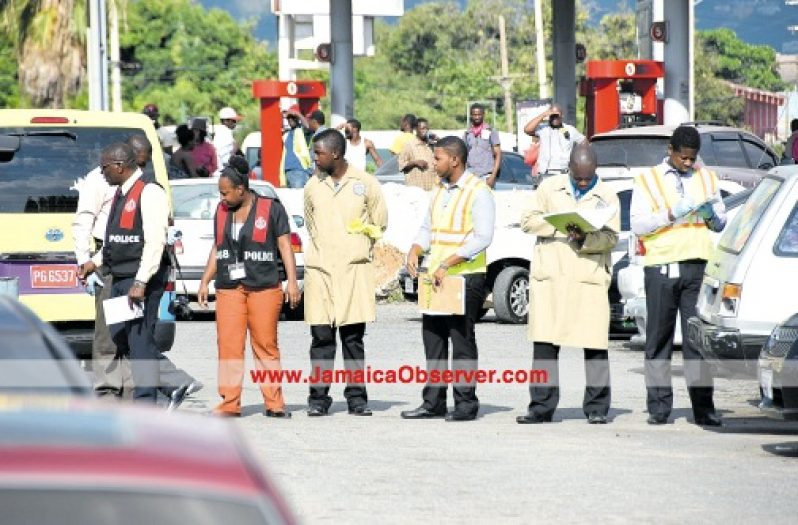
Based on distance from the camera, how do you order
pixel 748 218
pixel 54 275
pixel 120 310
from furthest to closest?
pixel 54 275 → pixel 748 218 → pixel 120 310

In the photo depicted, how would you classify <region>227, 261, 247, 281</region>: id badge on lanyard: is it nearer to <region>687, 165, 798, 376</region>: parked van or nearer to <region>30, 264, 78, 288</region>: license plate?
<region>30, 264, 78, 288</region>: license plate

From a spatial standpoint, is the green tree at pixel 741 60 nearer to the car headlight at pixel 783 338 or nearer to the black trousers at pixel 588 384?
the black trousers at pixel 588 384

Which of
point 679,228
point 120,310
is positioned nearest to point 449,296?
point 679,228

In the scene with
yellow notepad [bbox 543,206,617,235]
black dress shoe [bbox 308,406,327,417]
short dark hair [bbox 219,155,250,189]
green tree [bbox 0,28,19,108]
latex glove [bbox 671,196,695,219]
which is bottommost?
black dress shoe [bbox 308,406,327,417]

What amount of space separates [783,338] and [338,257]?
10.5 feet

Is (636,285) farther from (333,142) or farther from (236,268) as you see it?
(236,268)

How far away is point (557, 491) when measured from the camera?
9.62m

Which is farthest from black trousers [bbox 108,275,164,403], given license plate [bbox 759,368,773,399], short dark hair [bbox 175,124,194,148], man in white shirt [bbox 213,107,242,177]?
man in white shirt [bbox 213,107,242,177]

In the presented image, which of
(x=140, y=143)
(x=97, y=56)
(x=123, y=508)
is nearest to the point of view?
(x=123, y=508)

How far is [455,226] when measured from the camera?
12422mm

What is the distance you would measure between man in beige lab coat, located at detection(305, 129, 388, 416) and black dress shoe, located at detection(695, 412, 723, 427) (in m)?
2.25

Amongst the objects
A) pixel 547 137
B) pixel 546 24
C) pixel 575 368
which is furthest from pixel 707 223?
pixel 546 24

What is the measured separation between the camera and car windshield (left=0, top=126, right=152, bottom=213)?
13789mm

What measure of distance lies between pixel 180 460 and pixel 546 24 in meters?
91.5
